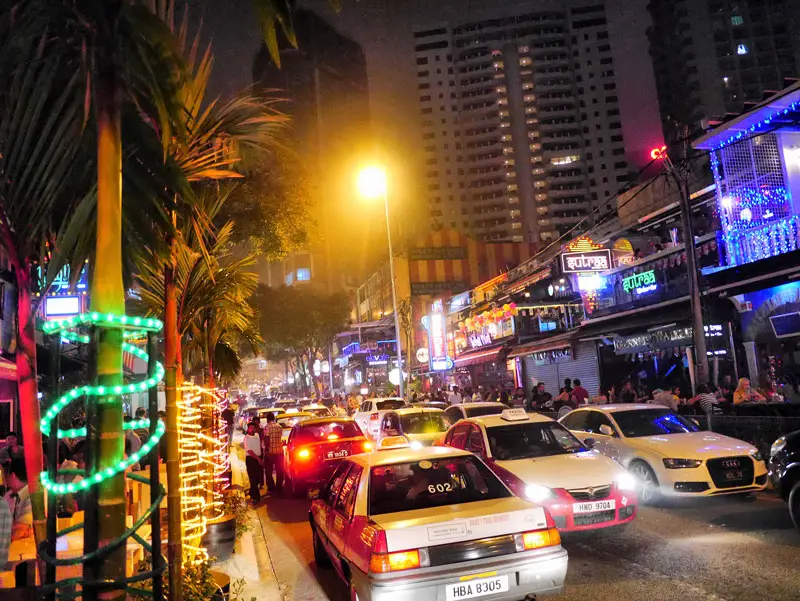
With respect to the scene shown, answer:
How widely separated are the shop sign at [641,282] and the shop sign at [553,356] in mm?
4673

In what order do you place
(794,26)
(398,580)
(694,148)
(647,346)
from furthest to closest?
(794,26)
(647,346)
(694,148)
(398,580)

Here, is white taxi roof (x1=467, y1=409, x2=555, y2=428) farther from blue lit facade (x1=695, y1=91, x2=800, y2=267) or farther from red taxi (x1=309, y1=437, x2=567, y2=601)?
blue lit facade (x1=695, y1=91, x2=800, y2=267)

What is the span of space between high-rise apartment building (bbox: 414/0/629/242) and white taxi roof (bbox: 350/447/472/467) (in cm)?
10729

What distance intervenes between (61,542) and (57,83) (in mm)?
4564

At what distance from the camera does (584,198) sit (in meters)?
116

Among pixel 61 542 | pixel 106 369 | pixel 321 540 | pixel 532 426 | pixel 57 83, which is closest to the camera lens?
pixel 106 369

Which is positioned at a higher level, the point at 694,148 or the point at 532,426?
the point at 694,148

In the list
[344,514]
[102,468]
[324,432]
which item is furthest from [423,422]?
[102,468]

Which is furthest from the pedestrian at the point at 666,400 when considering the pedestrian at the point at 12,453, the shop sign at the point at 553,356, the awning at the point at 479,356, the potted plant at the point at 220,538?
the awning at the point at 479,356

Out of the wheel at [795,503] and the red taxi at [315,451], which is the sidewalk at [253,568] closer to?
the red taxi at [315,451]

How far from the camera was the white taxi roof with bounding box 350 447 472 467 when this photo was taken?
6309mm

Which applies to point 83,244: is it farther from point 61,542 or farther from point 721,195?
point 721,195

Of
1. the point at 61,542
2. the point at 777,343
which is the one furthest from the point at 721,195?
the point at 61,542

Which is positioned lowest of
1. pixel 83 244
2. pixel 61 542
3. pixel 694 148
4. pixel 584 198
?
pixel 61 542
